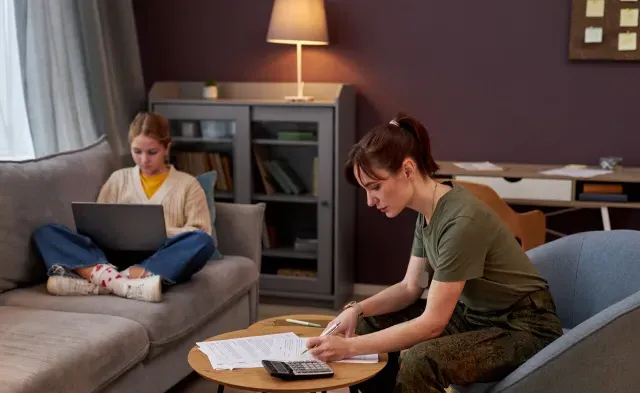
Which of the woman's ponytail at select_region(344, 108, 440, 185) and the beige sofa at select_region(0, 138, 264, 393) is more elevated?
the woman's ponytail at select_region(344, 108, 440, 185)

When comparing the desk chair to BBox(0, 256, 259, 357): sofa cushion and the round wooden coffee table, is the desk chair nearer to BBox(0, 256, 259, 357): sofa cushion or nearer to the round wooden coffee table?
BBox(0, 256, 259, 357): sofa cushion

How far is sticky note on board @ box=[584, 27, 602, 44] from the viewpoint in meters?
3.84

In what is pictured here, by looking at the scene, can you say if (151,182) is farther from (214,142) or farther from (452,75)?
(452,75)

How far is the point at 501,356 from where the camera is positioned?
6.45 ft

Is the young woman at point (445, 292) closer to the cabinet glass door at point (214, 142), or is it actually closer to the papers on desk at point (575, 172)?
the papers on desk at point (575, 172)

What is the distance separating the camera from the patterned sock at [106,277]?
2.79 metres

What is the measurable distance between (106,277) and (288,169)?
1533 millimetres

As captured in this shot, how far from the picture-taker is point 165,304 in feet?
8.95

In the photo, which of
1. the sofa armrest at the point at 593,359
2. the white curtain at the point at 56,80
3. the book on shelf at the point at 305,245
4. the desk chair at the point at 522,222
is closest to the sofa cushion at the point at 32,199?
the white curtain at the point at 56,80

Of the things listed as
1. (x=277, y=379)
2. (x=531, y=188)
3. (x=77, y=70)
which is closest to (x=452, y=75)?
(x=531, y=188)

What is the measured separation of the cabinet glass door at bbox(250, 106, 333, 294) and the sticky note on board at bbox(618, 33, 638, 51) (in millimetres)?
1404

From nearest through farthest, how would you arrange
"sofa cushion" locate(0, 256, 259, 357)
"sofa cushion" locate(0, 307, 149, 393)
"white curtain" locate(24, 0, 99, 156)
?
"sofa cushion" locate(0, 307, 149, 393)
"sofa cushion" locate(0, 256, 259, 357)
"white curtain" locate(24, 0, 99, 156)

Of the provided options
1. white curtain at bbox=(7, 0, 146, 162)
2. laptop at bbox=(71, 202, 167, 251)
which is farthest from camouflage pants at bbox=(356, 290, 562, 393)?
white curtain at bbox=(7, 0, 146, 162)

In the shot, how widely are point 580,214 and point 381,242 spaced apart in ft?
3.38
